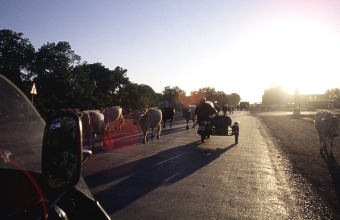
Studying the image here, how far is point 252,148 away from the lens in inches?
587

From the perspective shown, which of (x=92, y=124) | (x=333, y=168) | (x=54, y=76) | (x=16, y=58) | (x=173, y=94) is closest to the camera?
(x=333, y=168)

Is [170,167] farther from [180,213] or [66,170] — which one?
[66,170]

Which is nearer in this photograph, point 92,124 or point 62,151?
point 62,151

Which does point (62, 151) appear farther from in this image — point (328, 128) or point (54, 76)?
point (54, 76)

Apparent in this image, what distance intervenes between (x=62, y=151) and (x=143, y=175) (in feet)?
24.1

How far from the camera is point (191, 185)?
8.05 m

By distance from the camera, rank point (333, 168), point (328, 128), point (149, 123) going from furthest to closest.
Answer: point (149, 123), point (328, 128), point (333, 168)

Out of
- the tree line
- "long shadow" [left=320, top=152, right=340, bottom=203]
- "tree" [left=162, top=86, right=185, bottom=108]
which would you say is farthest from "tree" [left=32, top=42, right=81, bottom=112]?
"tree" [left=162, top=86, right=185, bottom=108]

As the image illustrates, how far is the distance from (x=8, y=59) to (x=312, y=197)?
101ft

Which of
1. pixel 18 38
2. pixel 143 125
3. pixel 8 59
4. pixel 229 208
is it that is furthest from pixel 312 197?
pixel 18 38

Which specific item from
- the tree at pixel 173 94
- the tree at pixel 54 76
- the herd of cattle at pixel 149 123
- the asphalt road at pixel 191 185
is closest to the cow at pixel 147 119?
the herd of cattle at pixel 149 123

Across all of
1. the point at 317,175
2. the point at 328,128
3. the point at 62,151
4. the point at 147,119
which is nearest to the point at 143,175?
the point at 317,175

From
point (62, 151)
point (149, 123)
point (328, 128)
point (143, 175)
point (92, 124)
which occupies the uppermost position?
point (62, 151)

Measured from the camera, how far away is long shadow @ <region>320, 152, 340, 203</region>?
815 cm
